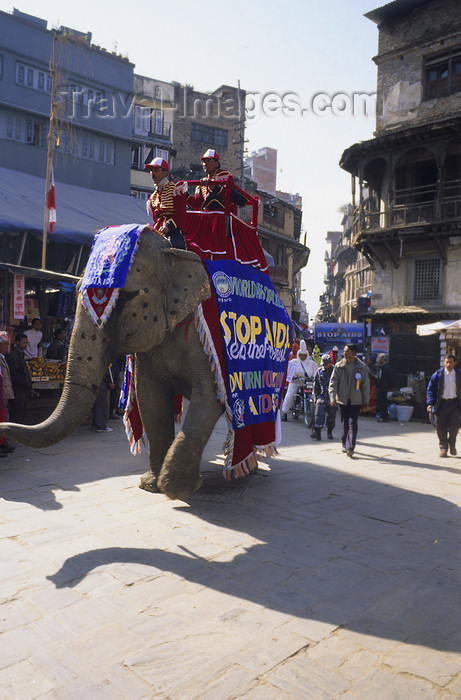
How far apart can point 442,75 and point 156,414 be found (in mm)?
20025

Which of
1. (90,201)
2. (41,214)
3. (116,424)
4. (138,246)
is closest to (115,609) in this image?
(138,246)

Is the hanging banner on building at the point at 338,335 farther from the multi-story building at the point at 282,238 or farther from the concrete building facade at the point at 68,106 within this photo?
the concrete building facade at the point at 68,106

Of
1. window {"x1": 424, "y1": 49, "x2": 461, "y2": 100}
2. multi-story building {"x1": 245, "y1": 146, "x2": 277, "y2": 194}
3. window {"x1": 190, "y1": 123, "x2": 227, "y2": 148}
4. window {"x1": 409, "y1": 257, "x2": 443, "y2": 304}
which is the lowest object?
window {"x1": 409, "y1": 257, "x2": 443, "y2": 304}

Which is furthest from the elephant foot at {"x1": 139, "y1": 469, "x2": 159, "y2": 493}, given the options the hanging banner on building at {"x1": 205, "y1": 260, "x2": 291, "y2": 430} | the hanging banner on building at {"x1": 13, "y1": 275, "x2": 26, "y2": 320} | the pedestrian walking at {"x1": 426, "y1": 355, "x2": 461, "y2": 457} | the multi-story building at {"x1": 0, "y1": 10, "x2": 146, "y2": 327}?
the multi-story building at {"x1": 0, "y1": 10, "x2": 146, "y2": 327}

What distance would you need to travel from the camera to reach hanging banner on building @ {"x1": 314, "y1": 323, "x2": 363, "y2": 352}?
28.6 meters

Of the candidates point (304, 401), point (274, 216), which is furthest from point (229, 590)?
point (274, 216)

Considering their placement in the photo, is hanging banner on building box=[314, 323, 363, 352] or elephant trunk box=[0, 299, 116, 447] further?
hanging banner on building box=[314, 323, 363, 352]

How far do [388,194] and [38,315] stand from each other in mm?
14210

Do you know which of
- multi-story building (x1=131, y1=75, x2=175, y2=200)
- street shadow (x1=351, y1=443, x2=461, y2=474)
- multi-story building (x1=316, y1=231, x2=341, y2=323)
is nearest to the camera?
street shadow (x1=351, y1=443, x2=461, y2=474)

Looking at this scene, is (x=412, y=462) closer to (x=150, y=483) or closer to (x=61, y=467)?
(x=150, y=483)

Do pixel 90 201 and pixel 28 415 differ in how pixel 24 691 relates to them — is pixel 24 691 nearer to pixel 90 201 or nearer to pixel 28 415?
pixel 28 415

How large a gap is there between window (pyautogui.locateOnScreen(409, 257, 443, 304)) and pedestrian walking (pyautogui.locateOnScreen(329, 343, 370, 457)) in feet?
39.3

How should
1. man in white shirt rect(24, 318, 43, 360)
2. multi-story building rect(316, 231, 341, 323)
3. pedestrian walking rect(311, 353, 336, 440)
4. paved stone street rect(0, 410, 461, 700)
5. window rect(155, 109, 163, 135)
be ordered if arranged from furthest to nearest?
1. multi-story building rect(316, 231, 341, 323)
2. window rect(155, 109, 163, 135)
3. pedestrian walking rect(311, 353, 336, 440)
4. man in white shirt rect(24, 318, 43, 360)
5. paved stone street rect(0, 410, 461, 700)

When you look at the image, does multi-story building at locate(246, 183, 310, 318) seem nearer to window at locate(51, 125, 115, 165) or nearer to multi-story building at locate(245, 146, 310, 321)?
multi-story building at locate(245, 146, 310, 321)
